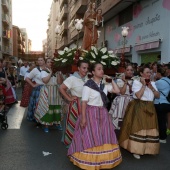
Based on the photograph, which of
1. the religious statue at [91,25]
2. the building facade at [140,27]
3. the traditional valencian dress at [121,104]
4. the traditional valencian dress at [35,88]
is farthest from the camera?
the building facade at [140,27]

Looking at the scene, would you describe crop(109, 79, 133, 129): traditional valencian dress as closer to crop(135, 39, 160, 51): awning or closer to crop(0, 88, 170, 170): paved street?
crop(0, 88, 170, 170): paved street

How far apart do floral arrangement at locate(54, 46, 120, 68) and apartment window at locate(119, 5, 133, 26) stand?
1204 centimetres

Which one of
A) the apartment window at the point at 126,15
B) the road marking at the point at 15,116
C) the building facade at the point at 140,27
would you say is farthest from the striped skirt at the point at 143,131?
the apartment window at the point at 126,15

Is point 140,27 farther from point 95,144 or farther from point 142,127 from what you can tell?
point 95,144

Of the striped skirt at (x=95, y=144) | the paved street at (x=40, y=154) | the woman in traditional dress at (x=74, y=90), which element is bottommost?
the paved street at (x=40, y=154)

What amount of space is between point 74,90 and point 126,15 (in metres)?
13.9

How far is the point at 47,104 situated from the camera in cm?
693

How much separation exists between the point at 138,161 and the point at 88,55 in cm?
227

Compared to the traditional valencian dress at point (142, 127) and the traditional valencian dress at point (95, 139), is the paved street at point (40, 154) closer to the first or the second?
the traditional valencian dress at point (142, 127)

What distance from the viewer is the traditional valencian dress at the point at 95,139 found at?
4152mm

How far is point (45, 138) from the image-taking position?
6320 mm

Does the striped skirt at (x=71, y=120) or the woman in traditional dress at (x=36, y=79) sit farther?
the woman in traditional dress at (x=36, y=79)

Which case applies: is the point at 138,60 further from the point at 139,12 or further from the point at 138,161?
the point at 138,161

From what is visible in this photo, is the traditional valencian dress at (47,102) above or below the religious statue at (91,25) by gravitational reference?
below
